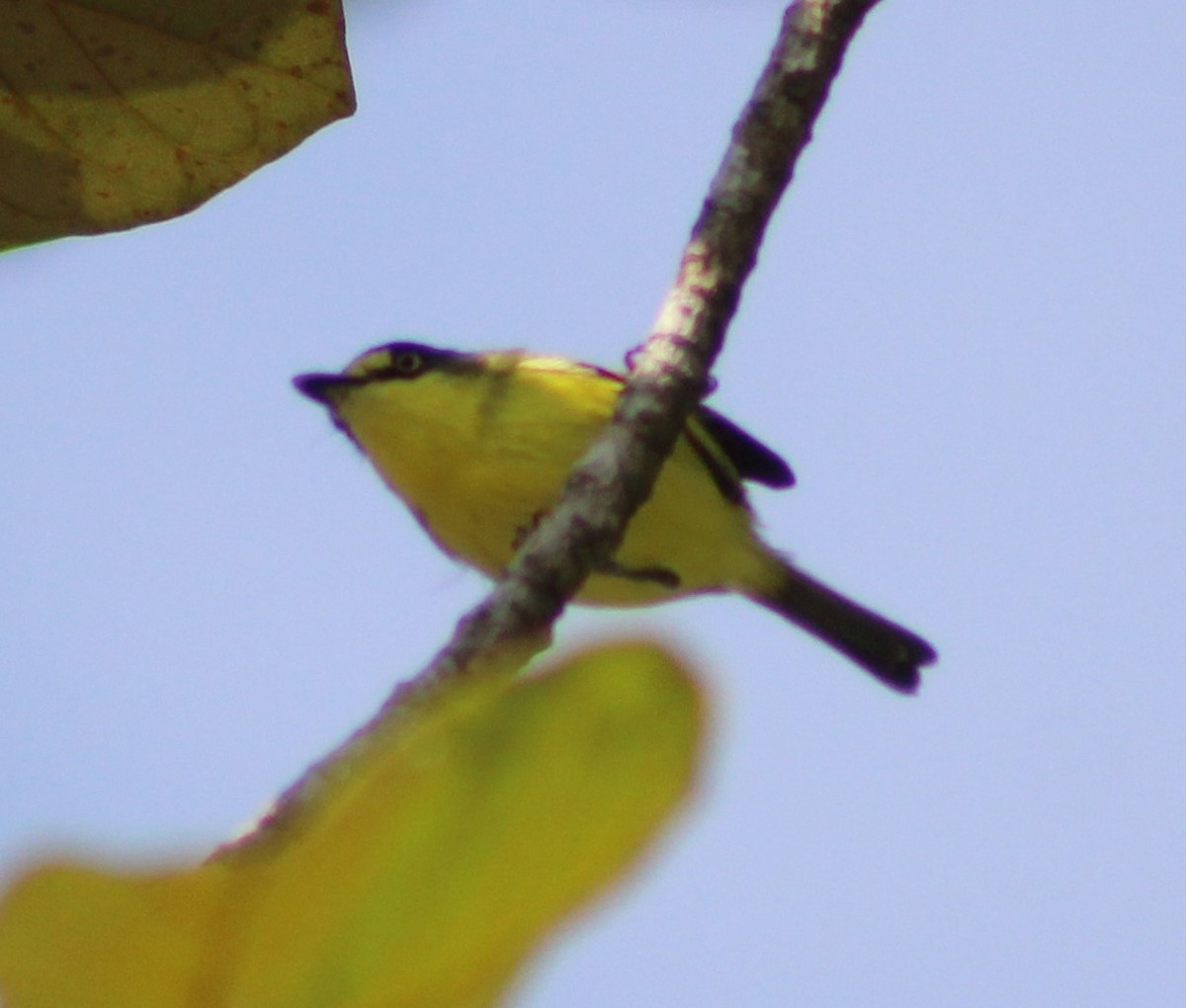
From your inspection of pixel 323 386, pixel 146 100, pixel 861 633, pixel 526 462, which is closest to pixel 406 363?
pixel 323 386

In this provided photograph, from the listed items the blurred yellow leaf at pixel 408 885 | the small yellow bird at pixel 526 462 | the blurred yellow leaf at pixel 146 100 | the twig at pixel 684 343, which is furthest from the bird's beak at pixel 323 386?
the blurred yellow leaf at pixel 408 885

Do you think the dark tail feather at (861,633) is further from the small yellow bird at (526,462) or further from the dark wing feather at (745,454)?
the dark wing feather at (745,454)

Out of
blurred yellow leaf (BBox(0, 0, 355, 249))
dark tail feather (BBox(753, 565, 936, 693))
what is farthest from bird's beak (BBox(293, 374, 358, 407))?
blurred yellow leaf (BBox(0, 0, 355, 249))

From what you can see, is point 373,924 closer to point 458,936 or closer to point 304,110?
point 458,936

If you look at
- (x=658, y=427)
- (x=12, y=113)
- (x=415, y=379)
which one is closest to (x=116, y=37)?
(x=12, y=113)

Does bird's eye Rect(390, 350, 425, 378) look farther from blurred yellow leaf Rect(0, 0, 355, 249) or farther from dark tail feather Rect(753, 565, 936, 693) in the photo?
blurred yellow leaf Rect(0, 0, 355, 249)
